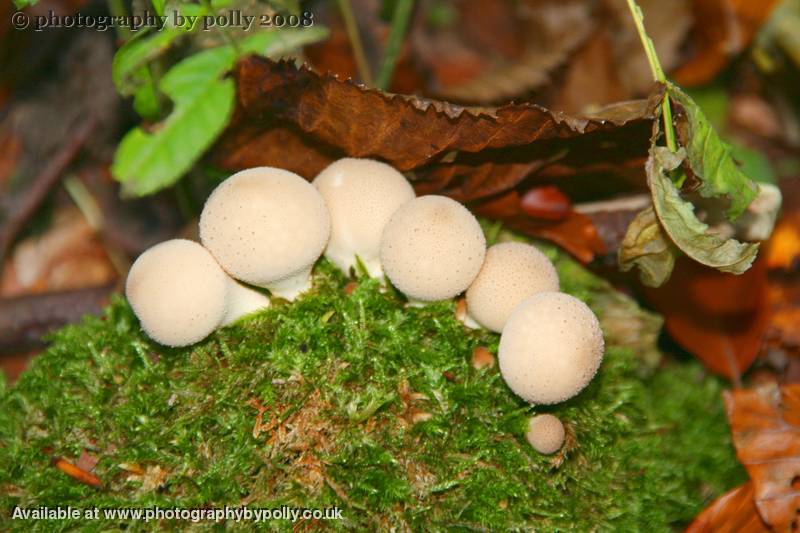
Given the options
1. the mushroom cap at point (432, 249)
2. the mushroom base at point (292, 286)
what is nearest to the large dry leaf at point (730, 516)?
the mushroom cap at point (432, 249)

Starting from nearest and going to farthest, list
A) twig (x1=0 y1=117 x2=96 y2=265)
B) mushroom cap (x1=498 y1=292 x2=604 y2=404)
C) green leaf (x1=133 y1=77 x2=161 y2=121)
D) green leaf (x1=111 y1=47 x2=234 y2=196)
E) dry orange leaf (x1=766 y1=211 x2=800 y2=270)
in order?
mushroom cap (x1=498 y1=292 x2=604 y2=404), green leaf (x1=111 y1=47 x2=234 y2=196), green leaf (x1=133 y1=77 x2=161 y2=121), dry orange leaf (x1=766 y1=211 x2=800 y2=270), twig (x1=0 y1=117 x2=96 y2=265)

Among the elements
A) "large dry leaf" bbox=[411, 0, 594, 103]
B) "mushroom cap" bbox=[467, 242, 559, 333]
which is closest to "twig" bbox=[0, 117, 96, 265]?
"large dry leaf" bbox=[411, 0, 594, 103]

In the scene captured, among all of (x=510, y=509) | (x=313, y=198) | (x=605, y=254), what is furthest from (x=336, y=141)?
(x=510, y=509)

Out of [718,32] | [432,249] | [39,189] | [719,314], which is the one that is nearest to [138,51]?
[432,249]

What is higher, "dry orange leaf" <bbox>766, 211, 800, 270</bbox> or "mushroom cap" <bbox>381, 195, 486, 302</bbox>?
"mushroom cap" <bbox>381, 195, 486, 302</bbox>

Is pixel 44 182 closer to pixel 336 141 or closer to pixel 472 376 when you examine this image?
pixel 336 141

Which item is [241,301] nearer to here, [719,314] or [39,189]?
[719,314]

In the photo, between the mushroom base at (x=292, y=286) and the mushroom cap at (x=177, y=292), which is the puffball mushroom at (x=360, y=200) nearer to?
the mushroom base at (x=292, y=286)

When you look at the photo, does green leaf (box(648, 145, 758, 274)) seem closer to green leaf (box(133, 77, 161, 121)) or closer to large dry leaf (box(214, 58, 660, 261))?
large dry leaf (box(214, 58, 660, 261))
